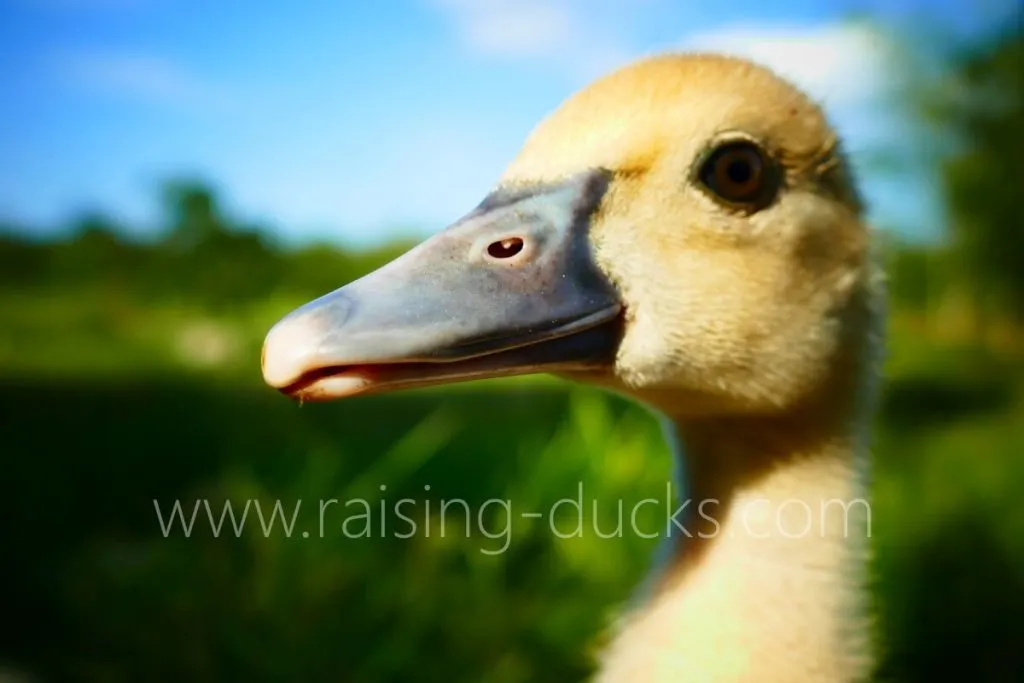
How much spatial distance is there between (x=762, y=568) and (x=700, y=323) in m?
0.27

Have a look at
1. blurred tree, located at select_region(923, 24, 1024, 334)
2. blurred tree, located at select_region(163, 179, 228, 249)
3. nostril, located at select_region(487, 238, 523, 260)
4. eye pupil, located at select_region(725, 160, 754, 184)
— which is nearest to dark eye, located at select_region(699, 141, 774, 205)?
eye pupil, located at select_region(725, 160, 754, 184)

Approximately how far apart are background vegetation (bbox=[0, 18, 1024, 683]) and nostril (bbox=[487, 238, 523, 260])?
1.76ft

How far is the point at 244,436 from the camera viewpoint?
2.27 meters

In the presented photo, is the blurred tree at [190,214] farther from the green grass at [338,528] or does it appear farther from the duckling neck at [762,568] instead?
the duckling neck at [762,568]

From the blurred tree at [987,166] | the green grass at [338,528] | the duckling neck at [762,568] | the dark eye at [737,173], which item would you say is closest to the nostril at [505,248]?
the dark eye at [737,173]

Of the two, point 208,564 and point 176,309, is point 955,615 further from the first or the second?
point 176,309

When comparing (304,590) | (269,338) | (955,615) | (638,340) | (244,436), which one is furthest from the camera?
(244,436)

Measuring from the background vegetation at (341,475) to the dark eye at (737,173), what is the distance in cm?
32

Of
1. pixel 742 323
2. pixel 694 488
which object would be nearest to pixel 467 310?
pixel 742 323

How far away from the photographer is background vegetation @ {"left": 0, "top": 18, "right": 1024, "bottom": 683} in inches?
62.1

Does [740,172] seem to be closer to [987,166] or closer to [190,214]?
[190,214]

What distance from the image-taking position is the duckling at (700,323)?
0.65m

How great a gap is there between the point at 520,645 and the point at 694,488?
89cm

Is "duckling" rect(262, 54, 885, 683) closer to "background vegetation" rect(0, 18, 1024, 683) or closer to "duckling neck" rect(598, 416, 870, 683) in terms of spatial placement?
"duckling neck" rect(598, 416, 870, 683)
